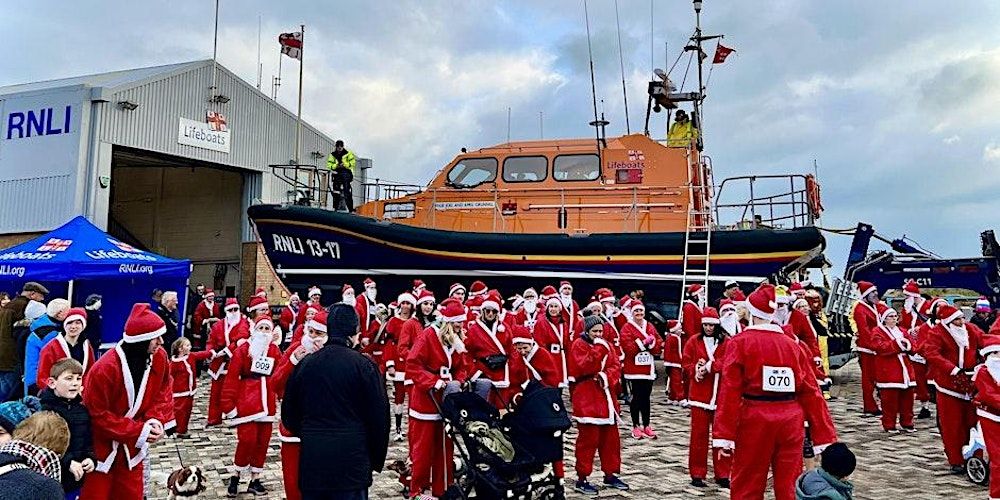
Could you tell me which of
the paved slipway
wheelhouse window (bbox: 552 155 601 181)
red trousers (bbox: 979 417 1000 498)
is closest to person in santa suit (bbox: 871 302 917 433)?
the paved slipway

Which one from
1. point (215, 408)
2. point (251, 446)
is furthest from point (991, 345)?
point (215, 408)

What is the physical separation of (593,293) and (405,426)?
3.83m

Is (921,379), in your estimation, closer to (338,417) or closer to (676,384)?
(676,384)

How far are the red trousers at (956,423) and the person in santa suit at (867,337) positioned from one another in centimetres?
204

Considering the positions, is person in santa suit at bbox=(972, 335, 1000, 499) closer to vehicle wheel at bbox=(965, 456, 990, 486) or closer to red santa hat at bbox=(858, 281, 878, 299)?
vehicle wheel at bbox=(965, 456, 990, 486)

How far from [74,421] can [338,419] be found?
1.17 metres

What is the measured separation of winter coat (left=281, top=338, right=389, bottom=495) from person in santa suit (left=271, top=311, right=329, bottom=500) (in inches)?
35.9

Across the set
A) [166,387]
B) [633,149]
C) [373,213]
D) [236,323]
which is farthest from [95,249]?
[633,149]

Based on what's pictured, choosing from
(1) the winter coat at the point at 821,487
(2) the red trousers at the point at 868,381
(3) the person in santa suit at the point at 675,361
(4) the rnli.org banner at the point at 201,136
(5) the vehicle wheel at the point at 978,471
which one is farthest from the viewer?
(4) the rnli.org banner at the point at 201,136

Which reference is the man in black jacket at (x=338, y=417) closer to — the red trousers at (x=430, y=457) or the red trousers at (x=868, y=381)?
the red trousers at (x=430, y=457)

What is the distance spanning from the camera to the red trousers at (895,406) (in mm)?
6887

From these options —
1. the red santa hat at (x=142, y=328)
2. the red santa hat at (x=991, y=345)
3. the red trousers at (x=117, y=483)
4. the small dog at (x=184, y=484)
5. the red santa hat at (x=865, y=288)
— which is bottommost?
the small dog at (x=184, y=484)

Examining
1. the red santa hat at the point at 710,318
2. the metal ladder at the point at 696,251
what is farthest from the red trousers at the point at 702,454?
the metal ladder at the point at 696,251

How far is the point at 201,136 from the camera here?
15.2 m
